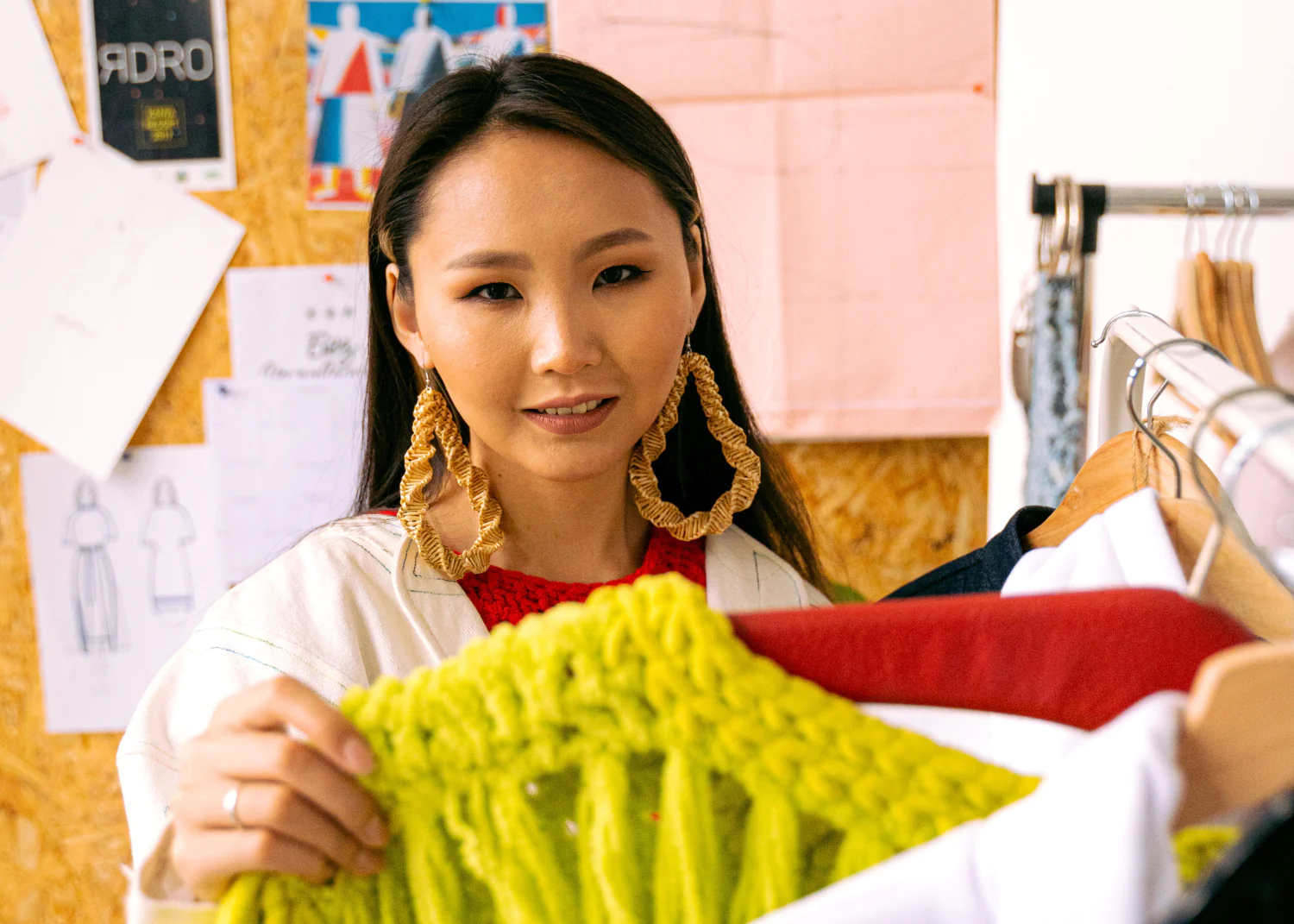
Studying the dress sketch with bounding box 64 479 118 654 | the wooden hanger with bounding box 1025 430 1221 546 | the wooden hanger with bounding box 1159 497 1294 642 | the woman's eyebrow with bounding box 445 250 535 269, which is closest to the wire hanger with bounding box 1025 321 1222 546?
the wooden hanger with bounding box 1025 430 1221 546

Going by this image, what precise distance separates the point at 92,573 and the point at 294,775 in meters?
1.19

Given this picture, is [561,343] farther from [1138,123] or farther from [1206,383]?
[1138,123]

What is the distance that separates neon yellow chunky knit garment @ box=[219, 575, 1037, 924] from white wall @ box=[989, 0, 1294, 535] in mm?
893

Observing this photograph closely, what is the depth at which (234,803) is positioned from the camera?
1.46 feet

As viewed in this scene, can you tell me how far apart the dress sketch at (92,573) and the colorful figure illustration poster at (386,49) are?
622 millimetres

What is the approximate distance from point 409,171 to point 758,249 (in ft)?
1.87

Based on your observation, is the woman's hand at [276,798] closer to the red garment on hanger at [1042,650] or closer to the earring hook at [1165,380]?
the red garment on hanger at [1042,650]

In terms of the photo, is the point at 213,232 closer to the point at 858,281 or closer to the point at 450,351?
the point at 450,351

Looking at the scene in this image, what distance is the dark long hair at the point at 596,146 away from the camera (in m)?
0.86

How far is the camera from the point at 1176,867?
1.02 ft

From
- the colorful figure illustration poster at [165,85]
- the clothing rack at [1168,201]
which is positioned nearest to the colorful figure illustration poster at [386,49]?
the colorful figure illustration poster at [165,85]

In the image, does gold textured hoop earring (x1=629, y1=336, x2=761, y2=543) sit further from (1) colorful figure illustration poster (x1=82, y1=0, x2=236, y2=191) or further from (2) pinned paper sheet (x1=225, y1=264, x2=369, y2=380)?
(1) colorful figure illustration poster (x1=82, y1=0, x2=236, y2=191)

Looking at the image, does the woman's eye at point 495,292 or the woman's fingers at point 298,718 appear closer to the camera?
the woman's fingers at point 298,718

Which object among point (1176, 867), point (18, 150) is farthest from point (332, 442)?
point (1176, 867)
